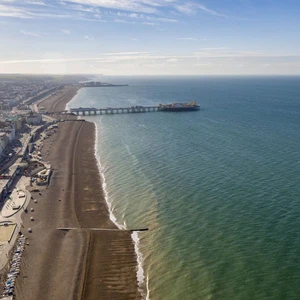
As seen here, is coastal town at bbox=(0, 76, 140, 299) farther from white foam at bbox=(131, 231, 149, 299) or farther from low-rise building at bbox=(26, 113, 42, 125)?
low-rise building at bbox=(26, 113, 42, 125)

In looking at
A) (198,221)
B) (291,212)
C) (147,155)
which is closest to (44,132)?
(147,155)

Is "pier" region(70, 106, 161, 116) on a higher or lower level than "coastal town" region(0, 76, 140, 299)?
higher

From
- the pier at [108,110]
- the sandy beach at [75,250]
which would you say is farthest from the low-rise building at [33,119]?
the sandy beach at [75,250]

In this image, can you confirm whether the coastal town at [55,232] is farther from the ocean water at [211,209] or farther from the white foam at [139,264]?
the ocean water at [211,209]

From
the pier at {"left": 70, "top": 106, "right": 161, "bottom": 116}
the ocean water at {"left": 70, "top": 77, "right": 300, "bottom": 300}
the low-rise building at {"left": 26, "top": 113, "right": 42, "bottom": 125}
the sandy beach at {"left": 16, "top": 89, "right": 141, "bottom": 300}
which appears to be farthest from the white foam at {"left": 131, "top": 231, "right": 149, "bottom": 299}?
the pier at {"left": 70, "top": 106, "right": 161, "bottom": 116}

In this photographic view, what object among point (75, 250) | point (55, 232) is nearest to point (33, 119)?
point (55, 232)

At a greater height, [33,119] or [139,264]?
[33,119]

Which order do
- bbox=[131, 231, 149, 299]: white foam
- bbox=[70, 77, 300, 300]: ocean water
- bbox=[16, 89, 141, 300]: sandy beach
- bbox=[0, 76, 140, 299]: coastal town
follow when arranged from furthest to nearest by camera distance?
bbox=[70, 77, 300, 300]: ocean water → bbox=[131, 231, 149, 299]: white foam → bbox=[0, 76, 140, 299]: coastal town → bbox=[16, 89, 141, 300]: sandy beach

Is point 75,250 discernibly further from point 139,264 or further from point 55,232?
point 139,264
